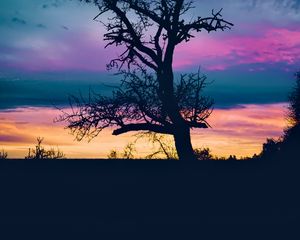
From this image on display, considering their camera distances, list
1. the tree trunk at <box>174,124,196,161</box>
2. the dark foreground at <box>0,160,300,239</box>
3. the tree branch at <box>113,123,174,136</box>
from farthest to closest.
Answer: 1. the tree branch at <box>113,123,174,136</box>
2. the tree trunk at <box>174,124,196,161</box>
3. the dark foreground at <box>0,160,300,239</box>

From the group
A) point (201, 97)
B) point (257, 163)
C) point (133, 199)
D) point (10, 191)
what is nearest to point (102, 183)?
point (133, 199)

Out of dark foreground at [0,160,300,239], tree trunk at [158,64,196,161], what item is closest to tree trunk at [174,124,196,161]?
tree trunk at [158,64,196,161]

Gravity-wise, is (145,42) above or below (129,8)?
below

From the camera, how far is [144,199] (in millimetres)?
12680

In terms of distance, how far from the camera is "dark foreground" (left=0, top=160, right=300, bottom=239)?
37.3 feet

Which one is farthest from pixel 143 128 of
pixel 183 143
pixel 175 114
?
pixel 183 143

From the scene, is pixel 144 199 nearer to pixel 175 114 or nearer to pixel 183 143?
pixel 183 143

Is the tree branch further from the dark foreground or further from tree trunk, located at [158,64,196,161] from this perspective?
the dark foreground

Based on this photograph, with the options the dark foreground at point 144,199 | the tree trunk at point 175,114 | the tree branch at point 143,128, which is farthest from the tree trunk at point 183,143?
the dark foreground at point 144,199

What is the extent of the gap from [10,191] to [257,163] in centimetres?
717

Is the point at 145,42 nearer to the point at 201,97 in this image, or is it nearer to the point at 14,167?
the point at 201,97

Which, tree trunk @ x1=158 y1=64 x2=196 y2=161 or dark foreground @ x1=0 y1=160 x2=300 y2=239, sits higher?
tree trunk @ x1=158 y1=64 x2=196 y2=161

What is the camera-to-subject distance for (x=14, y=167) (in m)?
13.4

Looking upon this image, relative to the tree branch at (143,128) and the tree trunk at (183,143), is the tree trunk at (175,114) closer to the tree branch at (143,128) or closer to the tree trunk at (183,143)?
the tree trunk at (183,143)
